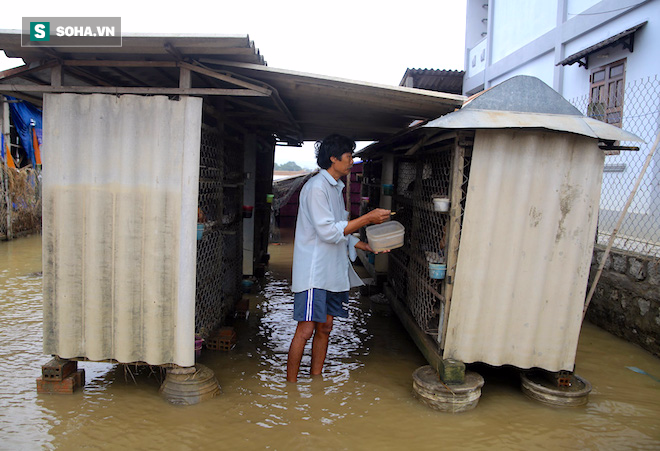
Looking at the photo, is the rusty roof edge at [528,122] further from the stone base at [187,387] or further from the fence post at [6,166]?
the fence post at [6,166]

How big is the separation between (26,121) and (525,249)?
13222 mm

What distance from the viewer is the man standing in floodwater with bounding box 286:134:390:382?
3758 mm

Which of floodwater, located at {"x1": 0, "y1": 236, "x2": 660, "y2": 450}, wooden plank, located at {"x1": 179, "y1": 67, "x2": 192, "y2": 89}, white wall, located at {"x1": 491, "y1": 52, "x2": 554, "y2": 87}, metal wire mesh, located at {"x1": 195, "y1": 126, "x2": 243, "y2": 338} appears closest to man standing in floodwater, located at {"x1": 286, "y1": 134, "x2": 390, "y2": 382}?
floodwater, located at {"x1": 0, "y1": 236, "x2": 660, "y2": 450}

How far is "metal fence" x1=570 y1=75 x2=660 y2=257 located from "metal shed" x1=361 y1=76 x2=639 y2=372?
218 cm

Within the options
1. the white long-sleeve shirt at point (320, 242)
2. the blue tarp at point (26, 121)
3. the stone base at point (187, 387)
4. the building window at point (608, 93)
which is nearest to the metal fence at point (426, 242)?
the white long-sleeve shirt at point (320, 242)

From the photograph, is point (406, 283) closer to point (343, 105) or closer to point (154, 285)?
point (343, 105)

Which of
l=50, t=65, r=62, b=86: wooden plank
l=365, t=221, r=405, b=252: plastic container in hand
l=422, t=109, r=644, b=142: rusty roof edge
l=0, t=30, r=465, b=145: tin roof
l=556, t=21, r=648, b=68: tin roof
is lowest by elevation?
l=365, t=221, r=405, b=252: plastic container in hand

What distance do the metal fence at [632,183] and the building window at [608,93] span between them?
0.07m

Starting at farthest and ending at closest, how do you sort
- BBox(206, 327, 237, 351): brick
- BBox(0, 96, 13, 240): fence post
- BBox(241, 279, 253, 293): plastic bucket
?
1. BBox(0, 96, 13, 240): fence post
2. BBox(241, 279, 253, 293): plastic bucket
3. BBox(206, 327, 237, 351): brick

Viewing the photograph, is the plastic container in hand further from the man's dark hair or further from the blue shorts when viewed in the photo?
the man's dark hair

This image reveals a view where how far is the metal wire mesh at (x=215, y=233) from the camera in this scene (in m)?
4.24

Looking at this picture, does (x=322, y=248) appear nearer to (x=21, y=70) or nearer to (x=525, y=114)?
(x=525, y=114)

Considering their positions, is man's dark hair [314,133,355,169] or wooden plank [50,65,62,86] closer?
wooden plank [50,65,62,86]

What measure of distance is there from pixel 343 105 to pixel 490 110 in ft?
5.23
